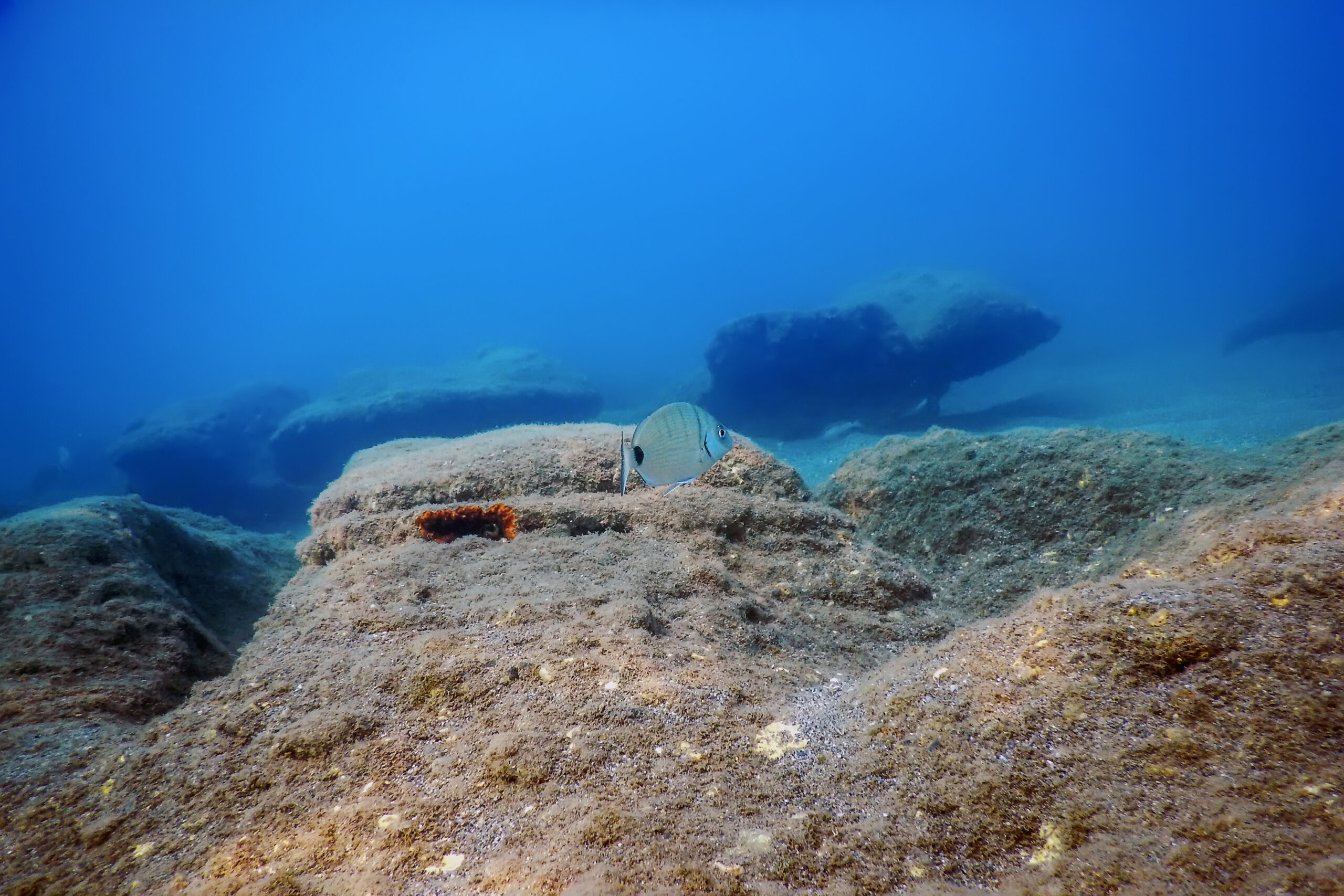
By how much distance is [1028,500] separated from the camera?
15.8ft

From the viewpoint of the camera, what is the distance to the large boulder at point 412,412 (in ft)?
61.0

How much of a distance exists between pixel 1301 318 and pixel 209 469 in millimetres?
43293

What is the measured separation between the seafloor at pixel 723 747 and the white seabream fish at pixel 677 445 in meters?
0.71

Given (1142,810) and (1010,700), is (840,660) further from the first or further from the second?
(1142,810)

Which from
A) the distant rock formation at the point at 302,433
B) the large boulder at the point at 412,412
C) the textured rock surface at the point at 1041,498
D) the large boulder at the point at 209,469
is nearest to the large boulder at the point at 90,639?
the textured rock surface at the point at 1041,498

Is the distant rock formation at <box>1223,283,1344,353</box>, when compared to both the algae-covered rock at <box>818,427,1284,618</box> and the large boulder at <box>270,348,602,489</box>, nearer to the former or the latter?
the algae-covered rock at <box>818,427,1284,618</box>

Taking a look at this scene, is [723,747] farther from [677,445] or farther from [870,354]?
[870,354]

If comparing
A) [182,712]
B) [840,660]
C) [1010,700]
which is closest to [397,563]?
[182,712]

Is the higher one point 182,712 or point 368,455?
point 368,455

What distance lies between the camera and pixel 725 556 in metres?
4.07

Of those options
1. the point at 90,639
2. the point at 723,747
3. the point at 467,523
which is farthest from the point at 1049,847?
the point at 90,639

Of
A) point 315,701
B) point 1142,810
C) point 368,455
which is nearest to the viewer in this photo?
point 1142,810

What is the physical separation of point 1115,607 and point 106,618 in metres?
5.14

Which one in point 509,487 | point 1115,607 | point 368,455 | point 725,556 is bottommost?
point 1115,607
